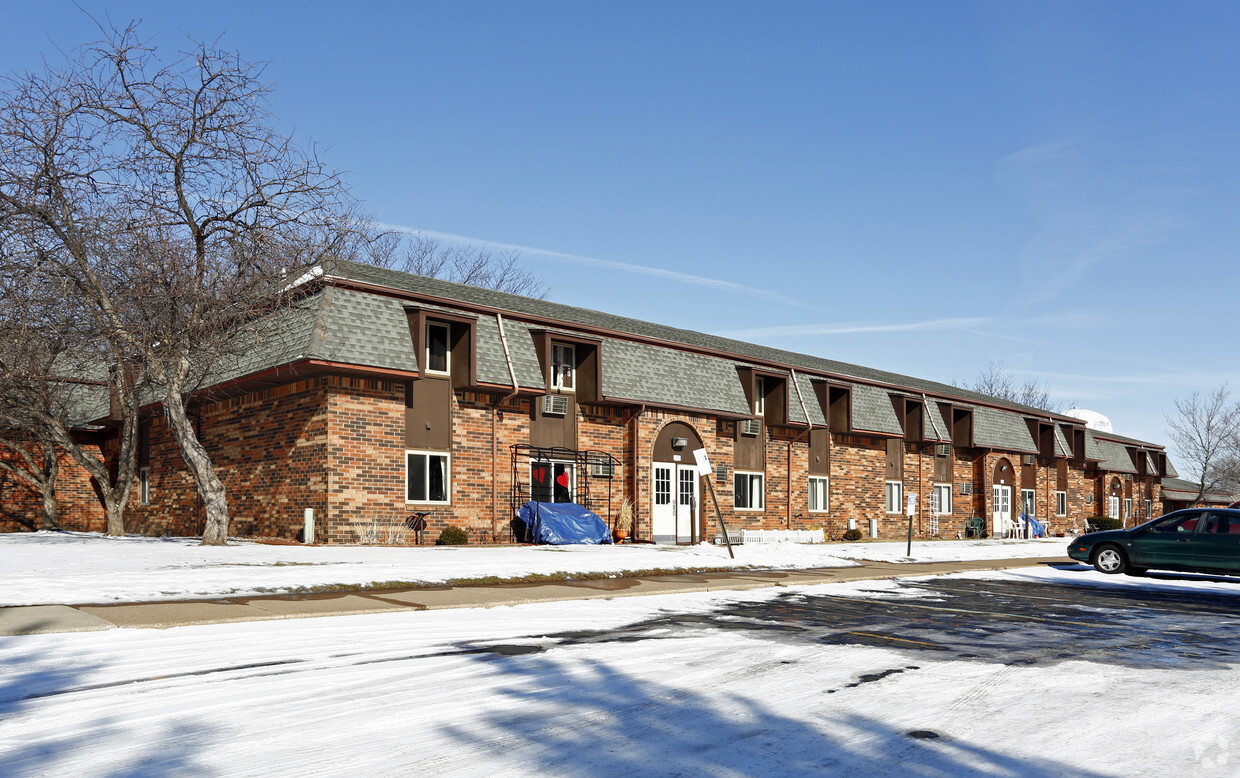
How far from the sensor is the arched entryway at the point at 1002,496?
44.0 meters

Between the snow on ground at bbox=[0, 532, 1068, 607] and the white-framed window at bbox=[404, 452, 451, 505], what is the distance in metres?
2.89

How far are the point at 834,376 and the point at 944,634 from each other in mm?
26089

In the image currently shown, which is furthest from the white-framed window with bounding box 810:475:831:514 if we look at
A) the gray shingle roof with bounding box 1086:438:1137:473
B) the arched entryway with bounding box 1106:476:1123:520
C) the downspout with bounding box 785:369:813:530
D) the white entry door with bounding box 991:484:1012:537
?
the arched entryway with bounding box 1106:476:1123:520

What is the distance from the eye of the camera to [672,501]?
1166 inches

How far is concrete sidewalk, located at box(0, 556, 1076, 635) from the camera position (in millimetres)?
9867

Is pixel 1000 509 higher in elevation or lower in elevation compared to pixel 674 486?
lower

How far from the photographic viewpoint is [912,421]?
40.2 m

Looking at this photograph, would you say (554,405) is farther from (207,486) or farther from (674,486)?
(207,486)

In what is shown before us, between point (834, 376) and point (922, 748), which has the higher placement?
point (834, 376)

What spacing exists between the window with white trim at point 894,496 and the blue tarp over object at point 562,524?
57.7ft

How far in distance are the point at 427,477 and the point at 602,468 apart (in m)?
6.01

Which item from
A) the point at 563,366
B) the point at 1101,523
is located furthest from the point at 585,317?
the point at 1101,523

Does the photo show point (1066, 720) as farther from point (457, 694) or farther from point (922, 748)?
point (457, 694)

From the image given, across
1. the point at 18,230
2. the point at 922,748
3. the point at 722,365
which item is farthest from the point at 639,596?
the point at 722,365
